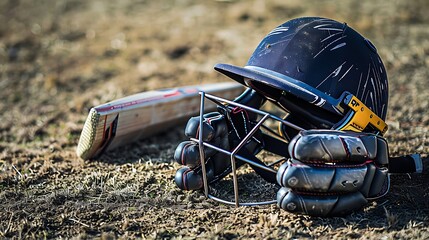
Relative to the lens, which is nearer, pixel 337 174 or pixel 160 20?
pixel 337 174

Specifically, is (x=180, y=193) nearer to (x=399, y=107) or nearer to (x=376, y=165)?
(x=376, y=165)

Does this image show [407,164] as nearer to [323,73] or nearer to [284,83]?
[323,73]

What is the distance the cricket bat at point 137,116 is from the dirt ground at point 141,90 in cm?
11

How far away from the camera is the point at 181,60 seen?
7.58 metres

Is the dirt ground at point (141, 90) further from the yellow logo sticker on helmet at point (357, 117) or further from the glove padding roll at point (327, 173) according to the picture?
the yellow logo sticker on helmet at point (357, 117)

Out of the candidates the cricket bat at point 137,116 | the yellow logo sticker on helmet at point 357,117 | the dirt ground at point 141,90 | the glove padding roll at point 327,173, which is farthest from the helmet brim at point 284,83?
the cricket bat at point 137,116

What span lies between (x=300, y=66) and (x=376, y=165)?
0.74m

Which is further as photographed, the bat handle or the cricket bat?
the cricket bat

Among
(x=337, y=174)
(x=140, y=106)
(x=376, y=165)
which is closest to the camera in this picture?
(x=337, y=174)

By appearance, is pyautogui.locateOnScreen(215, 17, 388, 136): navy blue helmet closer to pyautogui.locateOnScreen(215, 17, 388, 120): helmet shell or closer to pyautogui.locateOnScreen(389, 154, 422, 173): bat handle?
pyautogui.locateOnScreen(215, 17, 388, 120): helmet shell

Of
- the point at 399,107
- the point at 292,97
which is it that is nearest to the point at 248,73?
Answer: the point at 292,97

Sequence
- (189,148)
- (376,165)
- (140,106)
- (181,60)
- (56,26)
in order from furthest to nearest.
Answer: (56,26) → (181,60) → (140,106) → (189,148) → (376,165)

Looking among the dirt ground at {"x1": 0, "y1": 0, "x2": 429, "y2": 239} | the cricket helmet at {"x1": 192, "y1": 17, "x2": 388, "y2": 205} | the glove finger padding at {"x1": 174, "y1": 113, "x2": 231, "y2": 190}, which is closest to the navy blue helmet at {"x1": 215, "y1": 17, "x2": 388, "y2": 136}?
the cricket helmet at {"x1": 192, "y1": 17, "x2": 388, "y2": 205}

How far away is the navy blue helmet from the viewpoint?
3.70m
